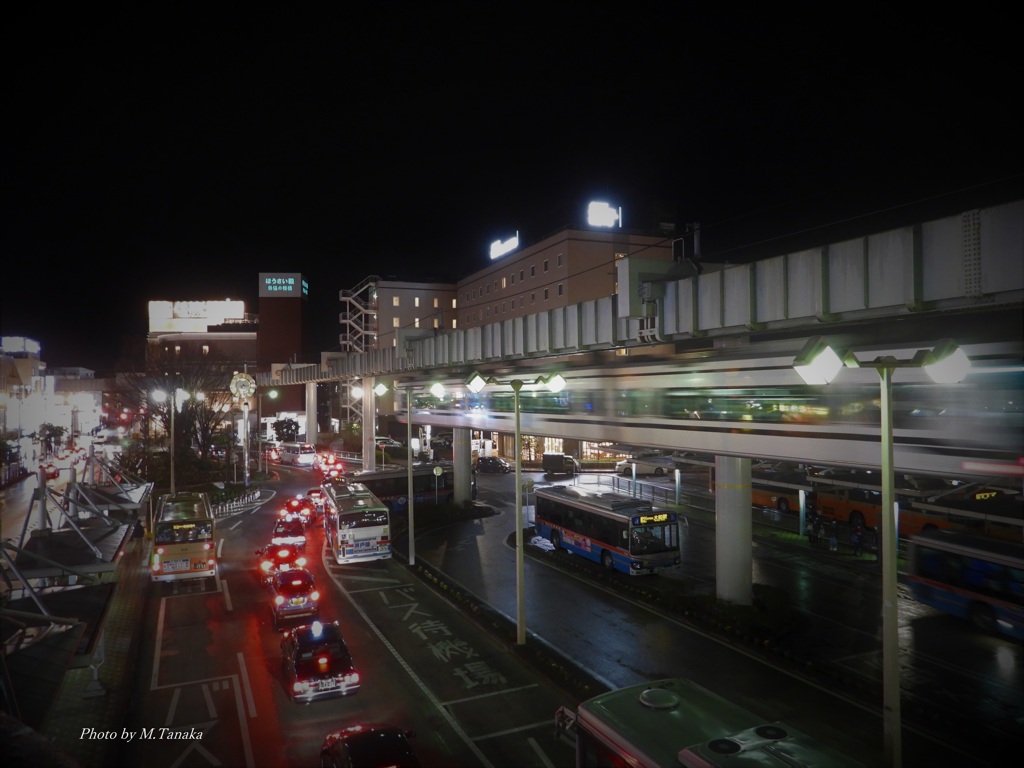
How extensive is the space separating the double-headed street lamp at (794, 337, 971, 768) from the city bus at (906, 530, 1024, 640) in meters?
10.9

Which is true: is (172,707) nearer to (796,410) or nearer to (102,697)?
(102,697)

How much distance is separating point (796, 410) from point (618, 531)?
904cm

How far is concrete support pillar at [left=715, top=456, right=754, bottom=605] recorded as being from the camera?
56.4 feet

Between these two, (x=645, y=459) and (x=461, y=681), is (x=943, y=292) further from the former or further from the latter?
(x=645, y=459)

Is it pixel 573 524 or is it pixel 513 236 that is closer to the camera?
pixel 573 524

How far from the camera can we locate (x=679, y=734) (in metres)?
7.57

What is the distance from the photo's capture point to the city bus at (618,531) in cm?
2105

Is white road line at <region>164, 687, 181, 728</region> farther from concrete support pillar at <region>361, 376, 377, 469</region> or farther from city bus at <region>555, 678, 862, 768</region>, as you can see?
concrete support pillar at <region>361, 376, 377, 469</region>

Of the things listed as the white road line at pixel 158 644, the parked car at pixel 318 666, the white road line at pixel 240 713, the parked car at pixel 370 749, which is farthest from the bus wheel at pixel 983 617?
the white road line at pixel 158 644

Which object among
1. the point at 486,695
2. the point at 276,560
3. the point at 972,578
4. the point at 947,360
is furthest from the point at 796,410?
the point at 276,560

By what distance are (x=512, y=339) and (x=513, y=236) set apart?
39.8 m

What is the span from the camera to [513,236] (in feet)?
203

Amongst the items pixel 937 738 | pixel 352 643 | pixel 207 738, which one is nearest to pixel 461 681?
pixel 352 643

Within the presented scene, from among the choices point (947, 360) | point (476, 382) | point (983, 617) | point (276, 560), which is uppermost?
point (947, 360)
